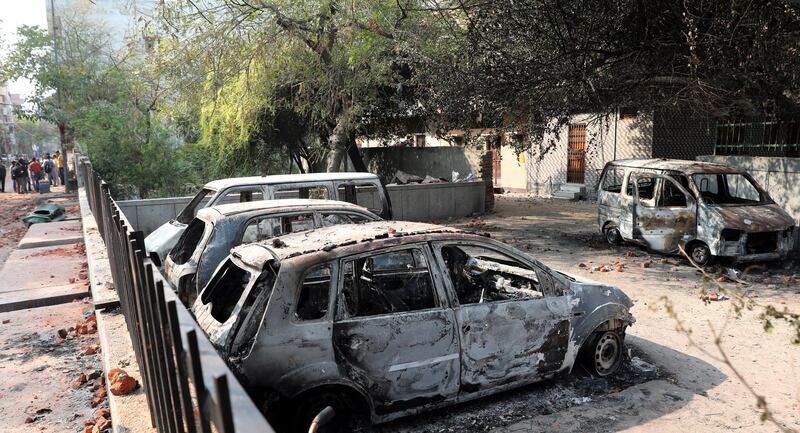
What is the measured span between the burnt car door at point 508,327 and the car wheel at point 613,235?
→ 720 cm

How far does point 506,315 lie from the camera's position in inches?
180

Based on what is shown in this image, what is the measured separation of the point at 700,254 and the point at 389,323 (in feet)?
25.5

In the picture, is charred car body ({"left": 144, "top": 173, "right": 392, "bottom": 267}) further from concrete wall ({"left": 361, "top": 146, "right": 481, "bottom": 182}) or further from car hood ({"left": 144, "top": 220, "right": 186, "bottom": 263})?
concrete wall ({"left": 361, "top": 146, "right": 481, "bottom": 182})

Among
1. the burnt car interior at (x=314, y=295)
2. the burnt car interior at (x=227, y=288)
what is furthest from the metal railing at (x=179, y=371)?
the burnt car interior at (x=314, y=295)

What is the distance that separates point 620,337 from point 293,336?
10.6ft

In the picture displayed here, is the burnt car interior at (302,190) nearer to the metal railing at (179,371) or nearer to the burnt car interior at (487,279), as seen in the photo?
the burnt car interior at (487,279)

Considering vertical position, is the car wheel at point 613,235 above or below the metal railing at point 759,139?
below

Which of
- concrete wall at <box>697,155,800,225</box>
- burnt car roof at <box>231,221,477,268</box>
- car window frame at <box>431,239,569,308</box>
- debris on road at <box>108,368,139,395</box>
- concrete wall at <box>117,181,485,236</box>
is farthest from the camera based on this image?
concrete wall at <box>117,181,485,236</box>

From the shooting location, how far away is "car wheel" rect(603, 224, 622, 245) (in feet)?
38.3

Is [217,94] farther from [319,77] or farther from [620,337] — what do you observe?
[620,337]

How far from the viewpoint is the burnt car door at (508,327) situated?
14.6 feet

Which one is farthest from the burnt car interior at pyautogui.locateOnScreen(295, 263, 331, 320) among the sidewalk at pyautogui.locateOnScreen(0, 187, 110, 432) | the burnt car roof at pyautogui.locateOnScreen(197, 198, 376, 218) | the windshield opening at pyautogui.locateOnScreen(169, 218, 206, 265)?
the windshield opening at pyautogui.locateOnScreen(169, 218, 206, 265)

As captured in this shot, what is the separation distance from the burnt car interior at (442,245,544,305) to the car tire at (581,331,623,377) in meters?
0.73

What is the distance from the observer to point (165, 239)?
7.80 metres
